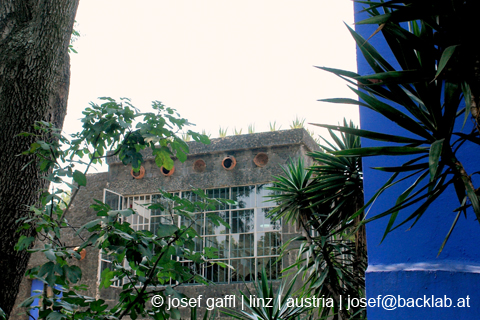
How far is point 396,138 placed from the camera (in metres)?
2.39

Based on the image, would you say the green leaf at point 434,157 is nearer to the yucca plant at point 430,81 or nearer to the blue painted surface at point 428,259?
the yucca plant at point 430,81

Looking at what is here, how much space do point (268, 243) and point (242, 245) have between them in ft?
1.50

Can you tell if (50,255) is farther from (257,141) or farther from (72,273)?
(257,141)

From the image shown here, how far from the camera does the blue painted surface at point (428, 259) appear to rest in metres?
2.71

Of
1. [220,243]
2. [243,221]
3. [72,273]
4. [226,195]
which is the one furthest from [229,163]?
[72,273]

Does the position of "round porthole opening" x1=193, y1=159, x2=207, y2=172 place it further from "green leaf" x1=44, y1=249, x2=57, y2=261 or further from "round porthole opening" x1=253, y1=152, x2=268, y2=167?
"green leaf" x1=44, y1=249, x2=57, y2=261

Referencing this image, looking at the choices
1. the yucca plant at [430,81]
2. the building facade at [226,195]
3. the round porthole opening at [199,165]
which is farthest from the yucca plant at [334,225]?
the round porthole opening at [199,165]

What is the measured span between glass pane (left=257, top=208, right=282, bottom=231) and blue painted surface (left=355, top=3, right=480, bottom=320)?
4.22m

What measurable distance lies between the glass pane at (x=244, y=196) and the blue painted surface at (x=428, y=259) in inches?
179

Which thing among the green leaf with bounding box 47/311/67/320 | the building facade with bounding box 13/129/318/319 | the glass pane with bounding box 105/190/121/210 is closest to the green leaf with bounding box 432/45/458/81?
the green leaf with bounding box 47/311/67/320

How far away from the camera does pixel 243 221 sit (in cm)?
765

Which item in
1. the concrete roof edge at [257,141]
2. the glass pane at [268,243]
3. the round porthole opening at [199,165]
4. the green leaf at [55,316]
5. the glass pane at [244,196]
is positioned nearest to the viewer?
the green leaf at [55,316]

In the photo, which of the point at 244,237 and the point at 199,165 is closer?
the point at 244,237

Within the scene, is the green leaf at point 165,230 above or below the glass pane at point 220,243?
below
